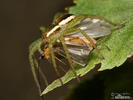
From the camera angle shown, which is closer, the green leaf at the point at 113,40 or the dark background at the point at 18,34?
the green leaf at the point at 113,40

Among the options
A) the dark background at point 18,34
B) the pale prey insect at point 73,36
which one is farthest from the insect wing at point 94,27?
the dark background at point 18,34

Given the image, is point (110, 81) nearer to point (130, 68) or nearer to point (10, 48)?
point (130, 68)

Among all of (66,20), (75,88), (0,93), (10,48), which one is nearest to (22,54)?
(10,48)

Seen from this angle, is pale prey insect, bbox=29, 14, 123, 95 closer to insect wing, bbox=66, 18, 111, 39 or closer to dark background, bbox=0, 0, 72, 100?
insect wing, bbox=66, 18, 111, 39

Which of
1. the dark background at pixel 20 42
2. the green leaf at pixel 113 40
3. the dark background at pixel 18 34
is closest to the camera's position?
the green leaf at pixel 113 40

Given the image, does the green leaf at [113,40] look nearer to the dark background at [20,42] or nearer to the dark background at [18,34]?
the dark background at [20,42]

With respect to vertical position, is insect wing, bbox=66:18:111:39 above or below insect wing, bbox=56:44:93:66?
above

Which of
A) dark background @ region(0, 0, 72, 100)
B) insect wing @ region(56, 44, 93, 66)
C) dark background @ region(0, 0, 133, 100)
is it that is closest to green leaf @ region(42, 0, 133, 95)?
insect wing @ region(56, 44, 93, 66)
